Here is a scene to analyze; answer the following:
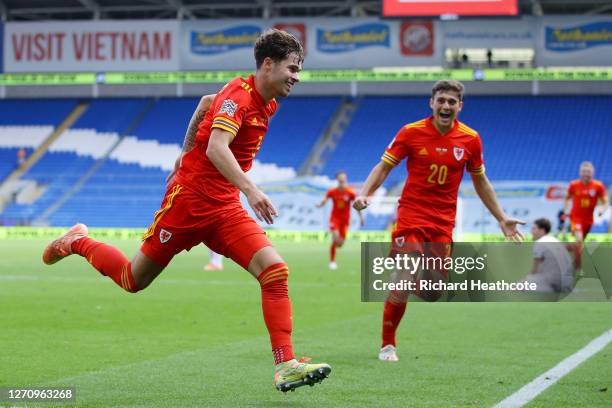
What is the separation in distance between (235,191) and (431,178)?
250 cm

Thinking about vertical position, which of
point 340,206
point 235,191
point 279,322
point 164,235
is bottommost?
point 279,322

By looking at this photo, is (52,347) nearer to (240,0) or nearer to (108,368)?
(108,368)

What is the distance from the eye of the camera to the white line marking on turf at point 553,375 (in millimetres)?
6004

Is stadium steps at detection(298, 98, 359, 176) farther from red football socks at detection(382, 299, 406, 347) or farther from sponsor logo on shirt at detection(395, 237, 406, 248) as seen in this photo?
red football socks at detection(382, 299, 406, 347)

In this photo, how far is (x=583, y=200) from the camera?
63.8 ft

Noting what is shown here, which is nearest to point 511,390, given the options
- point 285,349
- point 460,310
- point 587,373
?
point 587,373

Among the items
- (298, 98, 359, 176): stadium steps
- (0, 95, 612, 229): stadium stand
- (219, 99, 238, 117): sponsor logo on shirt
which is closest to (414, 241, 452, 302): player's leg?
(219, 99, 238, 117): sponsor logo on shirt

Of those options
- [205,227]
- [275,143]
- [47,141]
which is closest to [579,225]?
[205,227]

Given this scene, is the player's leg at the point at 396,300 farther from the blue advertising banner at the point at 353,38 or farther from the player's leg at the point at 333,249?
the blue advertising banner at the point at 353,38

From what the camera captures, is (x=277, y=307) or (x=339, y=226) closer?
(x=277, y=307)

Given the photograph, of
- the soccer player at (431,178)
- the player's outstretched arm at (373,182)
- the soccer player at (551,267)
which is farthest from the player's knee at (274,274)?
the soccer player at (551,267)

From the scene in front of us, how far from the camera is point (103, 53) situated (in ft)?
141

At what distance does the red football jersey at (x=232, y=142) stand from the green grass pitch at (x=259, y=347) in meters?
1.23

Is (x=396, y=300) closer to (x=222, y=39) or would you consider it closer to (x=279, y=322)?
(x=279, y=322)
